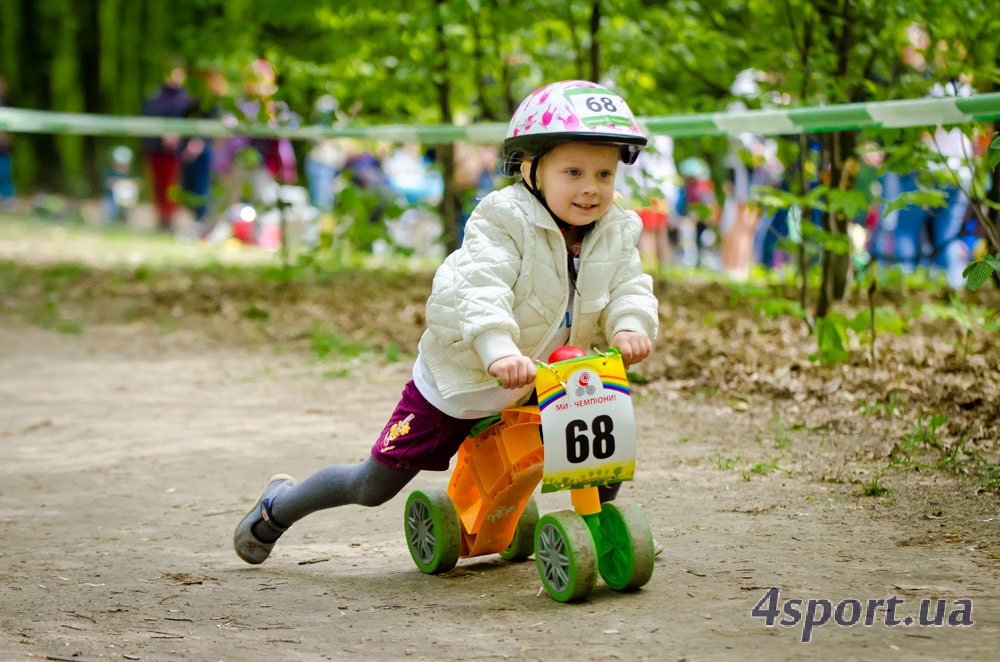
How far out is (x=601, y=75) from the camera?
30.9ft

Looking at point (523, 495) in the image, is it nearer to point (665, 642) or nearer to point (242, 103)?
point (665, 642)

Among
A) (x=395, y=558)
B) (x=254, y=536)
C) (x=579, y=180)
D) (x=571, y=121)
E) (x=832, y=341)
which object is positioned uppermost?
(x=571, y=121)

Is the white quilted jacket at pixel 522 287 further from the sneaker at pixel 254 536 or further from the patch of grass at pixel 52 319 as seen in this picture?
the patch of grass at pixel 52 319

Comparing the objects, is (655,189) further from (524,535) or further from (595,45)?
(524,535)

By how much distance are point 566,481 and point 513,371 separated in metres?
0.34

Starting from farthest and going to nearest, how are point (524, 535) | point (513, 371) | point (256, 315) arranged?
point (256, 315), point (524, 535), point (513, 371)

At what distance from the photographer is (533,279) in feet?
10.9

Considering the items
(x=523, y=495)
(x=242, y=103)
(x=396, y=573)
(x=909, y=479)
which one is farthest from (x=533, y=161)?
(x=242, y=103)

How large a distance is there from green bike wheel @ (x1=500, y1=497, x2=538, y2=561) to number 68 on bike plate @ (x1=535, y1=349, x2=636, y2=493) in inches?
25.9

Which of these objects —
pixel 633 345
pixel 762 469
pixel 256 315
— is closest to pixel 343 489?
pixel 633 345

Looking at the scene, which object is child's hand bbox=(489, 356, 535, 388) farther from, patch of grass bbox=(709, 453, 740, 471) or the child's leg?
patch of grass bbox=(709, 453, 740, 471)

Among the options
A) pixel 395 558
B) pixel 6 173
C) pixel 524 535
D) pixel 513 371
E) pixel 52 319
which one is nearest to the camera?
pixel 513 371

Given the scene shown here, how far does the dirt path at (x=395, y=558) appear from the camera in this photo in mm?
3010

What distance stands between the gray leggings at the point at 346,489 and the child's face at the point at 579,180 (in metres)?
0.83
